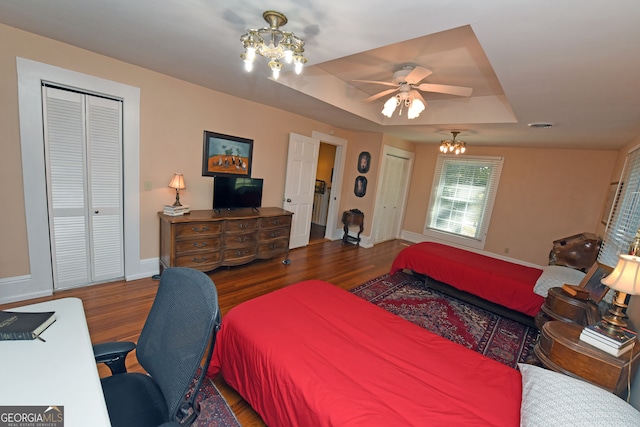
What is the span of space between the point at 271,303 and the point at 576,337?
1.89 m

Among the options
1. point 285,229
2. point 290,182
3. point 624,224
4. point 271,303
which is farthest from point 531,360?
point 290,182

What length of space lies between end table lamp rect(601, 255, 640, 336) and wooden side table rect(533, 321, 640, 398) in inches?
5.3

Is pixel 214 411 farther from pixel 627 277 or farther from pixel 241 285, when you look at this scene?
pixel 627 277

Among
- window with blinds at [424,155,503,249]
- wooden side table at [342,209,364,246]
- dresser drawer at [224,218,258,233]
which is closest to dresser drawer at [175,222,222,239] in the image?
dresser drawer at [224,218,258,233]

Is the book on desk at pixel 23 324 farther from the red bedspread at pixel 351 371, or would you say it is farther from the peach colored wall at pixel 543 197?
the peach colored wall at pixel 543 197

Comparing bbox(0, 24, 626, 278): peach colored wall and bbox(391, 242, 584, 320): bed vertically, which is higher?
bbox(0, 24, 626, 278): peach colored wall

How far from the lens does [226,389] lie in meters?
1.82

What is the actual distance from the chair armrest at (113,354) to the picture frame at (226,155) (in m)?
2.67

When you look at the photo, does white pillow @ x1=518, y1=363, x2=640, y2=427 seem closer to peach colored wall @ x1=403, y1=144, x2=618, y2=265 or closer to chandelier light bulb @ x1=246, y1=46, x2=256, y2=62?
chandelier light bulb @ x1=246, y1=46, x2=256, y2=62

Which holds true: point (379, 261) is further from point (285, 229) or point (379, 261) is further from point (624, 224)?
point (624, 224)

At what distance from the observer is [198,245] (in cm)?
321

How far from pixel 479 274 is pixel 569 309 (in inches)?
44.7

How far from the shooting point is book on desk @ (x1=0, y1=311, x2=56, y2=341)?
1.04 metres

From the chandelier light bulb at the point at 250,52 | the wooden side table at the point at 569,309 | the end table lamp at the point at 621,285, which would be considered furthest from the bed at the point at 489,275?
the chandelier light bulb at the point at 250,52
